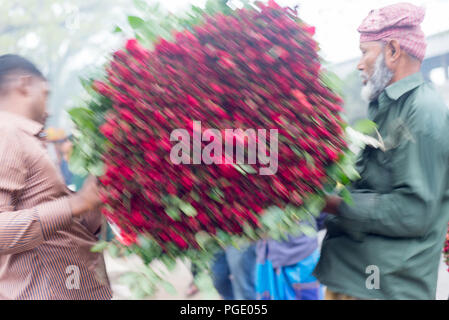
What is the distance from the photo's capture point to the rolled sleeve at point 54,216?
5.32ft

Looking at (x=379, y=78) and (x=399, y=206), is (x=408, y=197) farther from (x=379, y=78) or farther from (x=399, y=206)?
(x=379, y=78)

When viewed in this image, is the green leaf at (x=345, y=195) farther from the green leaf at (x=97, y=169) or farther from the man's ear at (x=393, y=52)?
the green leaf at (x=97, y=169)

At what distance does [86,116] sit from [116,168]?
0.22 meters

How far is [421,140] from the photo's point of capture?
1.78 meters

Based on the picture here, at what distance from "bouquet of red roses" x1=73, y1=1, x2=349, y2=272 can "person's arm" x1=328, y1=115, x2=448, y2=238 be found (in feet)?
1.52

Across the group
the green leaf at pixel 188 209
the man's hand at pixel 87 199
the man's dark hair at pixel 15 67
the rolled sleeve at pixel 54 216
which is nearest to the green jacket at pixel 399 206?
the green leaf at pixel 188 209

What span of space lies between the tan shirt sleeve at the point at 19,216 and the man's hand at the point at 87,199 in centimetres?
3

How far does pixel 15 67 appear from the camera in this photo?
2062 mm

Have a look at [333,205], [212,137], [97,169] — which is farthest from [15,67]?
[333,205]

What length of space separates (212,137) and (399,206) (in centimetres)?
93

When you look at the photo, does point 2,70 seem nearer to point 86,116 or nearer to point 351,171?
point 86,116

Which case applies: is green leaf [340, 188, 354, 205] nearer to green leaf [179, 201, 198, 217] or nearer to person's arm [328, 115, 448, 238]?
person's arm [328, 115, 448, 238]

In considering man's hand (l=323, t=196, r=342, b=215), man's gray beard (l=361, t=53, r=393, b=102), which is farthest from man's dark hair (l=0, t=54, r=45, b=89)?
man's gray beard (l=361, t=53, r=393, b=102)
